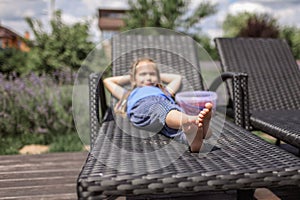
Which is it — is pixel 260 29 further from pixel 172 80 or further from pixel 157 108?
pixel 157 108

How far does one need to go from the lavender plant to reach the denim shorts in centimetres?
182

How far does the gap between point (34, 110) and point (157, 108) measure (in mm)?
2359

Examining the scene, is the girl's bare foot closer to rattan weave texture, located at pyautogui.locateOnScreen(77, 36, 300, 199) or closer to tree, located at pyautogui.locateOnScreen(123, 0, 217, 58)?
rattan weave texture, located at pyautogui.locateOnScreen(77, 36, 300, 199)

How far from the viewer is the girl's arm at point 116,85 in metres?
2.67

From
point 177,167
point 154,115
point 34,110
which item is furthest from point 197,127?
point 34,110

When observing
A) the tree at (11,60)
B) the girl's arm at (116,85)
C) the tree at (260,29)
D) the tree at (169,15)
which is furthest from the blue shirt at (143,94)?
the tree at (169,15)

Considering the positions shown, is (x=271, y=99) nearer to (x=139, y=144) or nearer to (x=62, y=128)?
(x=139, y=144)

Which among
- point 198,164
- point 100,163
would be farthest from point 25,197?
point 198,164

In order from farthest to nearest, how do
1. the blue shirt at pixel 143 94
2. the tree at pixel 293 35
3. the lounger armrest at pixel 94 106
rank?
the tree at pixel 293 35, the blue shirt at pixel 143 94, the lounger armrest at pixel 94 106

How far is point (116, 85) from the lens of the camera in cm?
271

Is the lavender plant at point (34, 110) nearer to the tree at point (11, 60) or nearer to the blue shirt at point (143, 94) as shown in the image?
the blue shirt at point (143, 94)

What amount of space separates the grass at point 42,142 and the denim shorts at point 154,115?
1.32 m

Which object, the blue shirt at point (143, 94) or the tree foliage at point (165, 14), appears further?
the tree foliage at point (165, 14)

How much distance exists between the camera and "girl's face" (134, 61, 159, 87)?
2418mm
